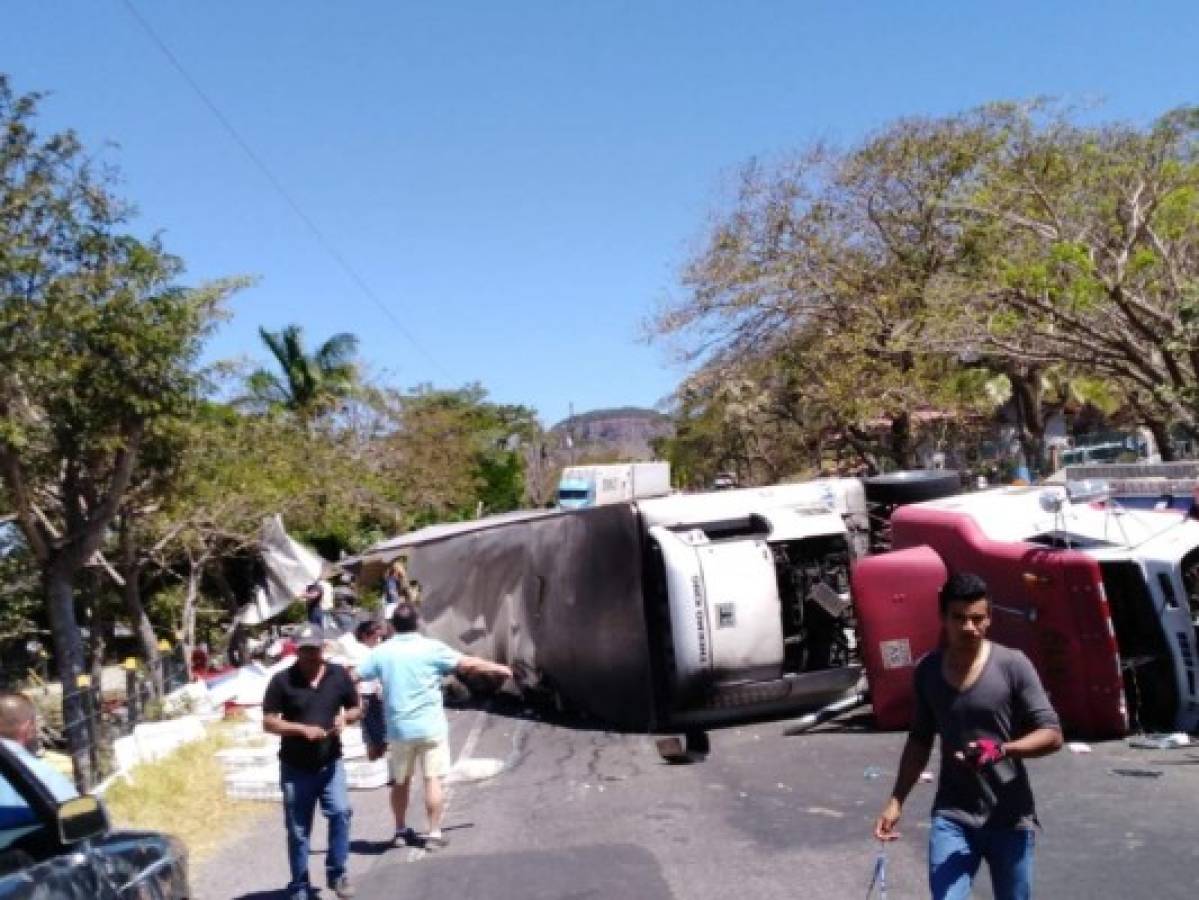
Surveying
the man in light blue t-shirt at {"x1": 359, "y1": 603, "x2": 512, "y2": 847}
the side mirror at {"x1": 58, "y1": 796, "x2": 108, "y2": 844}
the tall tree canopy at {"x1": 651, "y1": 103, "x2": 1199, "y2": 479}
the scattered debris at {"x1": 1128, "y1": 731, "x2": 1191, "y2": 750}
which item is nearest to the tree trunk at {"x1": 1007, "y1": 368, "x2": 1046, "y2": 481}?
the tall tree canopy at {"x1": 651, "y1": 103, "x2": 1199, "y2": 479}

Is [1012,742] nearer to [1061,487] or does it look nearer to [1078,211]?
[1061,487]

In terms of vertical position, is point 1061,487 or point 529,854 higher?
point 1061,487

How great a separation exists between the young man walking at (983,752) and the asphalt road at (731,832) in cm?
223

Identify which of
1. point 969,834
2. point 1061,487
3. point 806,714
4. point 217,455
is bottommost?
point 806,714

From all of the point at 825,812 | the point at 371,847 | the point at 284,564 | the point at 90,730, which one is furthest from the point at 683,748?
the point at 284,564

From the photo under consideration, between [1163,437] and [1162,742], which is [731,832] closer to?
[1162,742]

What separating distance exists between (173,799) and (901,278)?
1779 centimetres

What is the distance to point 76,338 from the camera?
14320mm

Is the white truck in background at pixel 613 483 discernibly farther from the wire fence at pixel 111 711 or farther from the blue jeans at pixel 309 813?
the blue jeans at pixel 309 813

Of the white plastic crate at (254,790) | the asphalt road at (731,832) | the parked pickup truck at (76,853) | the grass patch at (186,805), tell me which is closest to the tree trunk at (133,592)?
the grass patch at (186,805)

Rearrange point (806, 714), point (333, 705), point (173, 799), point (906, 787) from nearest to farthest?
point (906, 787)
point (333, 705)
point (173, 799)
point (806, 714)

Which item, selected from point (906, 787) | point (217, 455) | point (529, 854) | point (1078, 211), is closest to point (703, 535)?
point (529, 854)

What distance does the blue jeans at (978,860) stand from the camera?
14.8 ft

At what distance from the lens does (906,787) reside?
A: 482 centimetres
